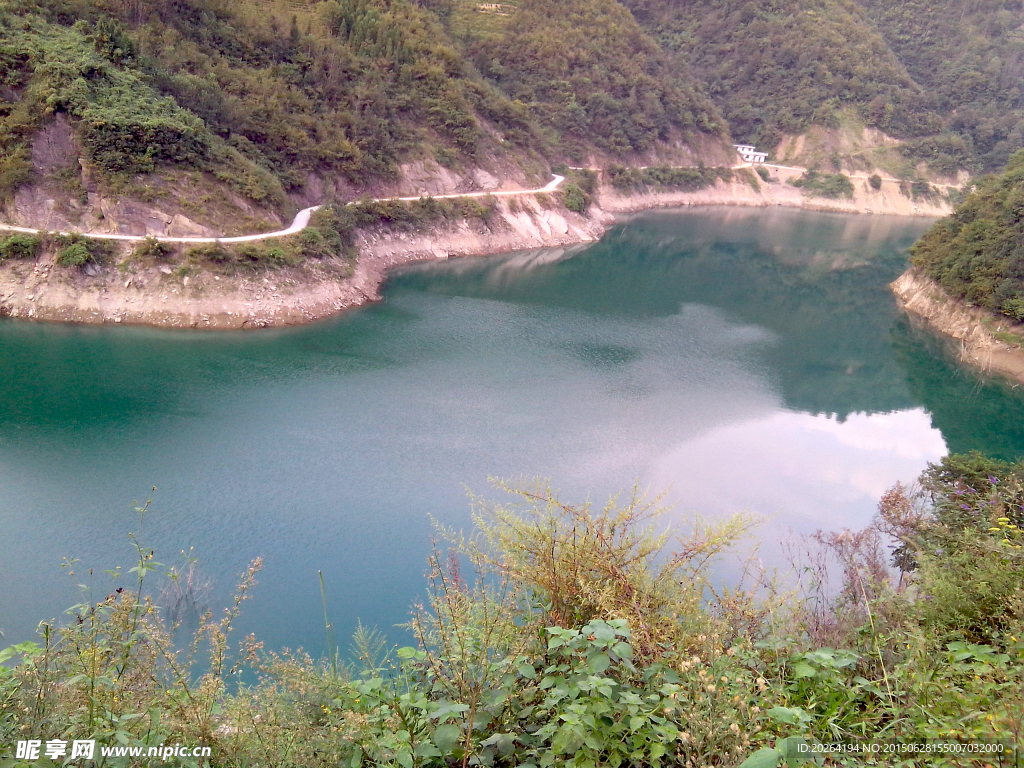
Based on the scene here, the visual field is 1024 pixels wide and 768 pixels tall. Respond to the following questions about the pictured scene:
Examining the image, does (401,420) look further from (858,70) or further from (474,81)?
(858,70)

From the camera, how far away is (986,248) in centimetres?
3322

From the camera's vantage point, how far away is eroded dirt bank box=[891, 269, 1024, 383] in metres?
30.4

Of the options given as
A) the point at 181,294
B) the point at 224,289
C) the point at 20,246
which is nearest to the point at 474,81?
the point at 224,289

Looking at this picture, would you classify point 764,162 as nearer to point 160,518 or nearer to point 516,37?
point 516,37

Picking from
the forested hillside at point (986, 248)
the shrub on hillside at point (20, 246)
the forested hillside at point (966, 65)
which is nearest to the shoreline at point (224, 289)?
the shrub on hillside at point (20, 246)

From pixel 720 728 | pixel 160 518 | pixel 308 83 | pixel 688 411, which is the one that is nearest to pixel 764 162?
pixel 308 83

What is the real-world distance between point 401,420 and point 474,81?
123 ft

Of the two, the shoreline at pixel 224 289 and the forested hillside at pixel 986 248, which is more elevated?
the forested hillside at pixel 986 248

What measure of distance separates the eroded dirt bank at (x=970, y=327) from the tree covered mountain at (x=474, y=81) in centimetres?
2773

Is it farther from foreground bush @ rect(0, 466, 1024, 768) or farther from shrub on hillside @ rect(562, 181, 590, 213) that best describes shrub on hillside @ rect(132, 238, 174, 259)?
shrub on hillside @ rect(562, 181, 590, 213)

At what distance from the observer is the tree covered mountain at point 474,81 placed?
94.0 ft

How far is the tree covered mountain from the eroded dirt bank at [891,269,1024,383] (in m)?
27.7

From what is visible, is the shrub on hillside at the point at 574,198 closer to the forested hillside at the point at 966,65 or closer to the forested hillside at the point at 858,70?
the forested hillside at the point at 858,70

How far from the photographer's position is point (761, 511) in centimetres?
1742
